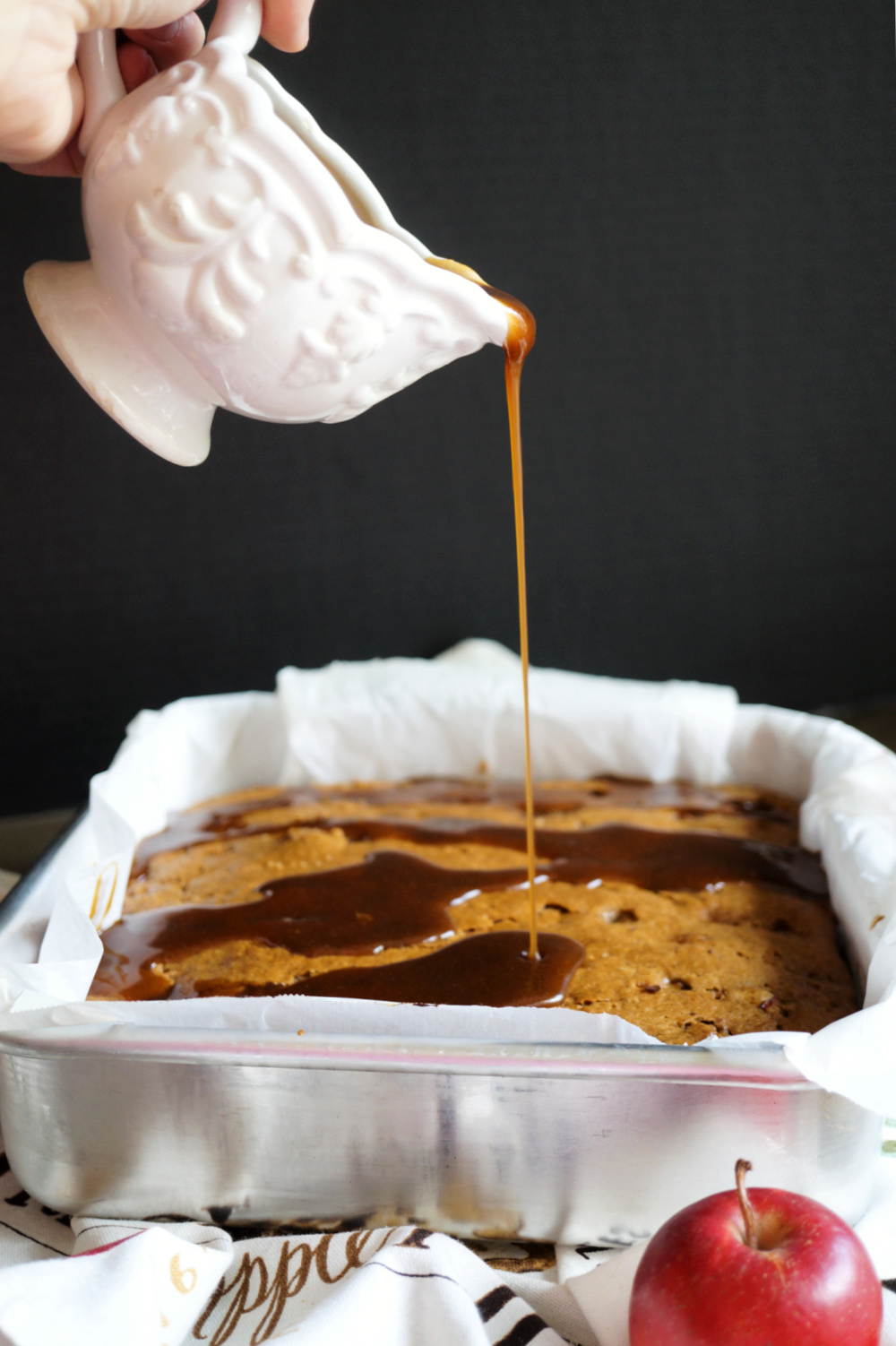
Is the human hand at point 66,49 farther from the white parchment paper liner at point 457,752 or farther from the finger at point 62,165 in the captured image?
the white parchment paper liner at point 457,752

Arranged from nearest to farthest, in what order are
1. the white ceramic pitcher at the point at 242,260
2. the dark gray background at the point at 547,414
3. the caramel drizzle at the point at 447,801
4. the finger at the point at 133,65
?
the white ceramic pitcher at the point at 242,260 < the finger at the point at 133,65 < the caramel drizzle at the point at 447,801 < the dark gray background at the point at 547,414

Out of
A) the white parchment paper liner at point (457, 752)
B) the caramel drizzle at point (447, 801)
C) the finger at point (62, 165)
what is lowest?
the caramel drizzle at point (447, 801)

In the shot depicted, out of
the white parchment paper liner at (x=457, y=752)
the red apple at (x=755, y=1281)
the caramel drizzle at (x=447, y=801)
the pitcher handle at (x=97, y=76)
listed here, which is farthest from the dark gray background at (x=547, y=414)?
the red apple at (x=755, y=1281)

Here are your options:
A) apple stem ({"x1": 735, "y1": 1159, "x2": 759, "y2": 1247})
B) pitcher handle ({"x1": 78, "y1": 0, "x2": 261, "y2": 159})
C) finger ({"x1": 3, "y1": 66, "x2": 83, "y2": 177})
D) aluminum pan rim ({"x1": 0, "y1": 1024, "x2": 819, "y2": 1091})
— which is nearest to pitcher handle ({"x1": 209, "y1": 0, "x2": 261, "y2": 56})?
pitcher handle ({"x1": 78, "y1": 0, "x2": 261, "y2": 159})

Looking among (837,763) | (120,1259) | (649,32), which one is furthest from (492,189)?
(120,1259)

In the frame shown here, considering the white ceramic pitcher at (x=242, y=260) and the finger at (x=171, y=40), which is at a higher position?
the finger at (x=171, y=40)

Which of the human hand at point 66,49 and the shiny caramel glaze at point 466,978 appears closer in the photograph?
the human hand at point 66,49

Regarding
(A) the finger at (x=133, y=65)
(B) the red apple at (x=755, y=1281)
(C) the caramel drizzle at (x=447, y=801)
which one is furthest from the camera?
(C) the caramel drizzle at (x=447, y=801)
